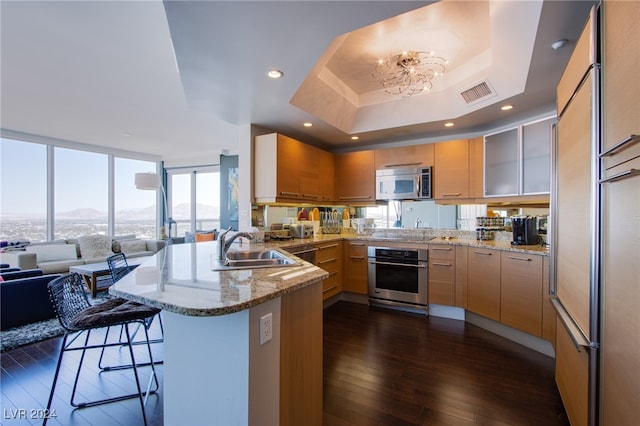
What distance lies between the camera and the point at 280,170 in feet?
11.6

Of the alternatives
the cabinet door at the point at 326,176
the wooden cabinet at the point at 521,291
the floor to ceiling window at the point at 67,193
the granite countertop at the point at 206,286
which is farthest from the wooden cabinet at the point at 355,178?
the floor to ceiling window at the point at 67,193

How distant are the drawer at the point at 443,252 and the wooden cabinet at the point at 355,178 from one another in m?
1.14

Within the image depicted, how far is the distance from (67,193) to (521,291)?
Result: 741 cm

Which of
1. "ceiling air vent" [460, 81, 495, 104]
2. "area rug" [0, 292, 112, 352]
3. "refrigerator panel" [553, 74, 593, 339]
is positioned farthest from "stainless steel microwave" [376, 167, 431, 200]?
"area rug" [0, 292, 112, 352]

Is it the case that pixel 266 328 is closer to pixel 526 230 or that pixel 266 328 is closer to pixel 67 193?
pixel 526 230

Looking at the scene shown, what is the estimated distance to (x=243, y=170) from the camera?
3635 millimetres

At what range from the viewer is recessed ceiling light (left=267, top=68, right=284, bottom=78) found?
2310mm

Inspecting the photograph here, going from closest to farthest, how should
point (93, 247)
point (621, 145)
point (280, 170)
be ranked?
point (621, 145)
point (280, 170)
point (93, 247)

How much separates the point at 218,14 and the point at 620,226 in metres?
2.09

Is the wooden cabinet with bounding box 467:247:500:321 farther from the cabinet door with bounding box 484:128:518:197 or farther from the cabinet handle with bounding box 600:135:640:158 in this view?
the cabinet handle with bounding box 600:135:640:158

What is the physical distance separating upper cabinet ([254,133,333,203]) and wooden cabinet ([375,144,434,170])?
1.06m

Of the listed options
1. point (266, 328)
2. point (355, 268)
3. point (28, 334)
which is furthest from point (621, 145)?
point (28, 334)

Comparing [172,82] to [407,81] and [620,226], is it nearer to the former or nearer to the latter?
[407,81]

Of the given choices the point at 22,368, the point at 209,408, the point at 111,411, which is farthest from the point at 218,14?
→ the point at 22,368
